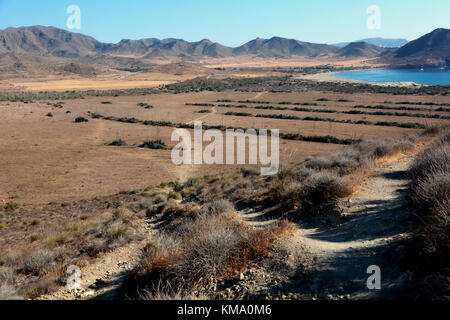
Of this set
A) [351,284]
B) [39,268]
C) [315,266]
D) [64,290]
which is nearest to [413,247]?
[351,284]

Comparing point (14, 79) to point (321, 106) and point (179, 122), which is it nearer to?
point (179, 122)

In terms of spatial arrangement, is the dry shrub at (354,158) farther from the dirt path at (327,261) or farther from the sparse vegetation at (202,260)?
the sparse vegetation at (202,260)

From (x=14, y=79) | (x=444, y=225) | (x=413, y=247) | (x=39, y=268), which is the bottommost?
(x=39, y=268)

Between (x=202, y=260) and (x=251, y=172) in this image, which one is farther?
(x=251, y=172)

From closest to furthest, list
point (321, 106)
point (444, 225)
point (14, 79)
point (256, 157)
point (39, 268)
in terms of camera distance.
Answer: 1. point (444, 225)
2. point (39, 268)
3. point (256, 157)
4. point (321, 106)
5. point (14, 79)

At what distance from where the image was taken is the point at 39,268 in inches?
326

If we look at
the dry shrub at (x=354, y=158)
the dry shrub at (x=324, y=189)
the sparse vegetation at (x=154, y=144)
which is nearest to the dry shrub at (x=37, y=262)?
the dry shrub at (x=324, y=189)

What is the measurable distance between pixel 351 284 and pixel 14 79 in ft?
500

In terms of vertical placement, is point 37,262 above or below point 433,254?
below

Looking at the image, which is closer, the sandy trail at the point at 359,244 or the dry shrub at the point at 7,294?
the sandy trail at the point at 359,244

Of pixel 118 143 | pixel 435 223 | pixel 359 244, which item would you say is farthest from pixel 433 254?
pixel 118 143

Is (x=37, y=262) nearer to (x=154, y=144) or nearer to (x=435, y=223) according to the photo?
(x=435, y=223)

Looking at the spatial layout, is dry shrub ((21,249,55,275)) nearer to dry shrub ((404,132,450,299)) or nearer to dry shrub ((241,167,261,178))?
dry shrub ((404,132,450,299))

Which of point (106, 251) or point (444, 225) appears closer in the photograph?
point (444, 225)
